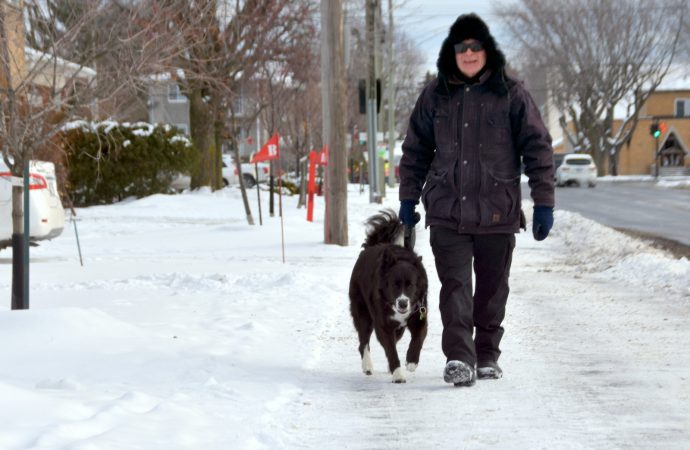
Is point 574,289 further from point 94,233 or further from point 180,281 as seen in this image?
point 94,233

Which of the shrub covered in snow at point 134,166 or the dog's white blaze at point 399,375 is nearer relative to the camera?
the dog's white blaze at point 399,375

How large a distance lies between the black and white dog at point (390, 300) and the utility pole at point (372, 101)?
26499 millimetres

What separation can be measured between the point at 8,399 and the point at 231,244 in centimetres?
1311

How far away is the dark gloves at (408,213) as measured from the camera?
695 cm

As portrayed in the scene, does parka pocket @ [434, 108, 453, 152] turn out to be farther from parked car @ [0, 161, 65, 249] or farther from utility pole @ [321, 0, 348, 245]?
utility pole @ [321, 0, 348, 245]

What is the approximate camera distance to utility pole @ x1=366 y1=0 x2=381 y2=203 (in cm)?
3441

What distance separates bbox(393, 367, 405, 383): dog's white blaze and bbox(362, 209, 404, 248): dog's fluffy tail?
1003 millimetres

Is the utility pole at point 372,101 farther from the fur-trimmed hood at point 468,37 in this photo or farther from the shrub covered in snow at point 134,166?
the fur-trimmed hood at point 468,37

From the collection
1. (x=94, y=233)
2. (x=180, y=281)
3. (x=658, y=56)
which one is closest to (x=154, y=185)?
(x=94, y=233)

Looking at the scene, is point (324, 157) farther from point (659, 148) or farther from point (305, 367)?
point (659, 148)

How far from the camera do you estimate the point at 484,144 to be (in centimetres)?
661

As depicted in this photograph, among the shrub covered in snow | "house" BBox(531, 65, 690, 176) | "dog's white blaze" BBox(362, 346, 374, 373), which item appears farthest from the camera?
"house" BBox(531, 65, 690, 176)

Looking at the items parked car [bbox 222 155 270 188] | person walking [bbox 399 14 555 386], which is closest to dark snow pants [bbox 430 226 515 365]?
person walking [bbox 399 14 555 386]

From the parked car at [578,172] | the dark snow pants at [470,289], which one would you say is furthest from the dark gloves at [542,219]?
the parked car at [578,172]
